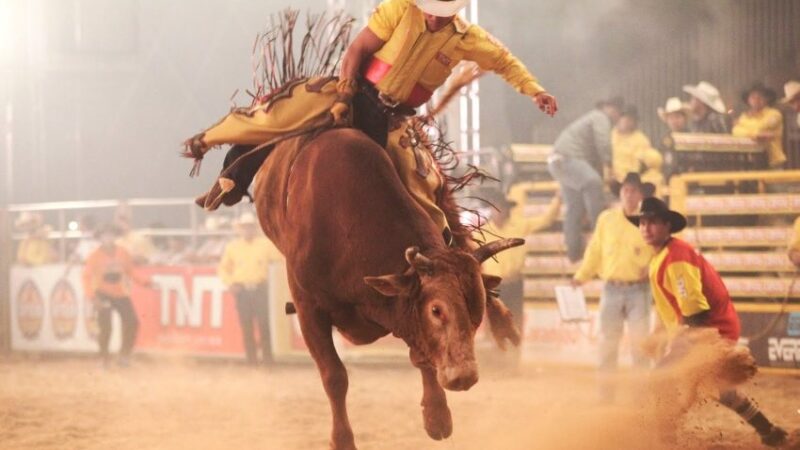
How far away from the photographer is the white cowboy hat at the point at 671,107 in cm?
883

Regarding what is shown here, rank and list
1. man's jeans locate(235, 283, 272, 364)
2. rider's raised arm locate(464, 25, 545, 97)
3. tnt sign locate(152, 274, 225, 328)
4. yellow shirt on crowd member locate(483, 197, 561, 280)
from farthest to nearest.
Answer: tnt sign locate(152, 274, 225, 328) → man's jeans locate(235, 283, 272, 364) → yellow shirt on crowd member locate(483, 197, 561, 280) → rider's raised arm locate(464, 25, 545, 97)

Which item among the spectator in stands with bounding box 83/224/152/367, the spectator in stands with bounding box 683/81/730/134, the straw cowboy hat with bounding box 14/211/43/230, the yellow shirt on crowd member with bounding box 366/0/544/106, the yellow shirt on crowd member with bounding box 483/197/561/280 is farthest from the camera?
the straw cowboy hat with bounding box 14/211/43/230

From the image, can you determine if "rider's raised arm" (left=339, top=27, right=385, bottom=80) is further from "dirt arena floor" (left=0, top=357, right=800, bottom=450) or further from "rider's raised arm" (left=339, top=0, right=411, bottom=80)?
"dirt arena floor" (left=0, top=357, right=800, bottom=450)

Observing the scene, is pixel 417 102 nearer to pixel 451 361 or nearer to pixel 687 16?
pixel 451 361

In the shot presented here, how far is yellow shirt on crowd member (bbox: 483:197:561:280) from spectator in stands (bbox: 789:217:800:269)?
2.00 m

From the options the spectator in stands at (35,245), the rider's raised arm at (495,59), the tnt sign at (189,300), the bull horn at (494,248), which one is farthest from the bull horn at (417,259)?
the spectator in stands at (35,245)

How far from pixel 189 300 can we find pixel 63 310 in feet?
6.03

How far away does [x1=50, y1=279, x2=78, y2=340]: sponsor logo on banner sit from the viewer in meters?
12.1

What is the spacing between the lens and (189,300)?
448 inches

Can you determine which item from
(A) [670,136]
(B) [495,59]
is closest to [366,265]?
(B) [495,59]

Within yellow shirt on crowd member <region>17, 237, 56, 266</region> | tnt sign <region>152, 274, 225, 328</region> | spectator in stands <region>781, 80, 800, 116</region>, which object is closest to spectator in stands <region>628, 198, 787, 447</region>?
spectator in stands <region>781, 80, 800, 116</region>

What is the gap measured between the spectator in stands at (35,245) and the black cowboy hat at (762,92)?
8.00 meters

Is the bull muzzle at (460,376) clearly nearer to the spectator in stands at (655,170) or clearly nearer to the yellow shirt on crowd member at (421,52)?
the yellow shirt on crowd member at (421,52)

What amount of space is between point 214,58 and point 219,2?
0.70 m
